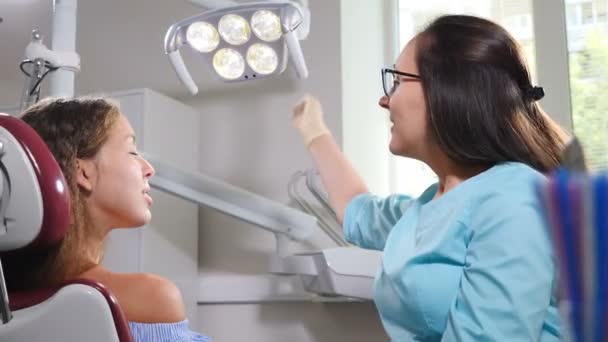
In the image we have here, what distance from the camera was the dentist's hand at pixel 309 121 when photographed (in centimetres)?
147

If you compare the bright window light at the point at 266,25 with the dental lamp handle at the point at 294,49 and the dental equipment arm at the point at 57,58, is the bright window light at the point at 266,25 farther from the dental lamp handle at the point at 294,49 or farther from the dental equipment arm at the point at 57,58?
the dental equipment arm at the point at 57,58

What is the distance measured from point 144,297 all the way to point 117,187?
0.80ft

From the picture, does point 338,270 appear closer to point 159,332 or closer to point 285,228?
point 285,228

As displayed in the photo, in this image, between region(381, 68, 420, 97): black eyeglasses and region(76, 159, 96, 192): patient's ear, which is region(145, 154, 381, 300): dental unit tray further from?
region(381, 68, 420, 97): black eyeglasses

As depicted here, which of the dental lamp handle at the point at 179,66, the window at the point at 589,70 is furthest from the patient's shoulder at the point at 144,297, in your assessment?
the window at the point at 589,70

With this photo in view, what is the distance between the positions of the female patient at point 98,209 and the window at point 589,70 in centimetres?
150

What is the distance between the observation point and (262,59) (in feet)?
5.46

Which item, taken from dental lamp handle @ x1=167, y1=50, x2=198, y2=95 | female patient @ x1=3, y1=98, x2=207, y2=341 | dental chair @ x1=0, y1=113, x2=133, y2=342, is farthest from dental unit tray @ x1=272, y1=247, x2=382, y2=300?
dental chair @ x1=0, y1=113, x2=133, y2=342

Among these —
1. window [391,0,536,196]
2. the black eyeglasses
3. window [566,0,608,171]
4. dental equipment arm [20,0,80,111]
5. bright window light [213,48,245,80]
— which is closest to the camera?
the black eyeglasses

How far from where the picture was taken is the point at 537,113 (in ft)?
3.21

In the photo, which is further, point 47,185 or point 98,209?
point 98,209

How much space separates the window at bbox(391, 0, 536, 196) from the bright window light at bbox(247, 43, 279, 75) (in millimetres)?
767

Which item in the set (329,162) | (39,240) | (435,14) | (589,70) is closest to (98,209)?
(39,240)

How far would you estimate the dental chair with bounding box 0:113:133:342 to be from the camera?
0.82 metres
